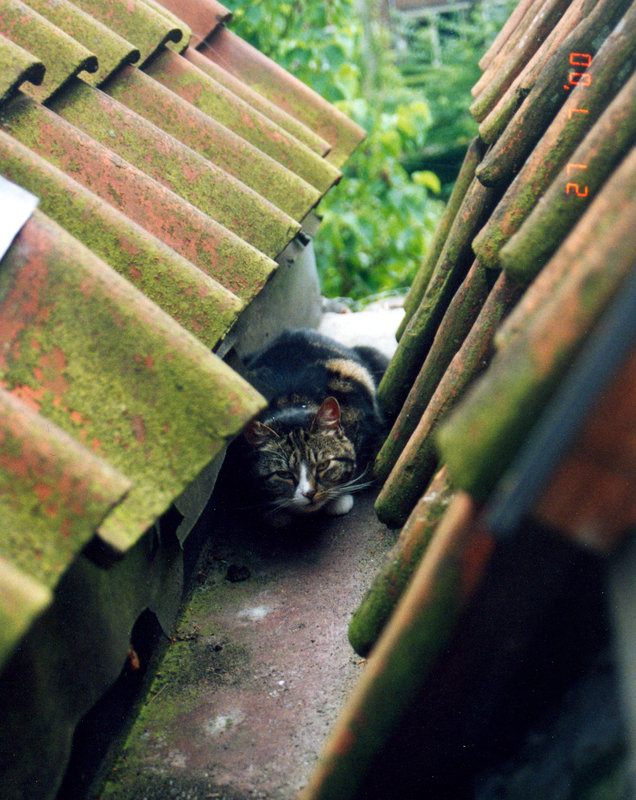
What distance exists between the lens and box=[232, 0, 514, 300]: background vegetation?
4.58 metres

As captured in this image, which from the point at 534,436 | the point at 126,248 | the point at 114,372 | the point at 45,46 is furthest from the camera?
the point at 45,46

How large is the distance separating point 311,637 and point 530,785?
0.95 metres

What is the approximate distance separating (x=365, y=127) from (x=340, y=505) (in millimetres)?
3435

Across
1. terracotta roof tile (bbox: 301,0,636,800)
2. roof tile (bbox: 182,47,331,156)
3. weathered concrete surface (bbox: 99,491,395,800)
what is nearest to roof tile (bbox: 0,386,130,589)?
terracotta roof tile (bbox: 301,0,636,800)

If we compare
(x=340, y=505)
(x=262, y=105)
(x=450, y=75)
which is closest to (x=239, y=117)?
(x=262, y=105)

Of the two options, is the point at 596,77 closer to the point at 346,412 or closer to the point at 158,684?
the point at 158,684

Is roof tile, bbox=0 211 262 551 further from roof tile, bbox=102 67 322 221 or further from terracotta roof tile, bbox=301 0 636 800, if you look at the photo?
roof tile, bbox=102 67 322 221

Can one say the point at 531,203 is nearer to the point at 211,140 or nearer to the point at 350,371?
the point at 211,140

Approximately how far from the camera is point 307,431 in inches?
105

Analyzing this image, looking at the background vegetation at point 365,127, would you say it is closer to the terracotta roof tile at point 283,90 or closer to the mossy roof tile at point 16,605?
the terracotta roof tile at point 283,90

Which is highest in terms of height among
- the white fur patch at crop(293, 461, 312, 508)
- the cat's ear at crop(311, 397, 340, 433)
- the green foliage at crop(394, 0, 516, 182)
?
the green foliage at crop(394, 0, 516, 182)

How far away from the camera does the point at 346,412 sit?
9.25 feet

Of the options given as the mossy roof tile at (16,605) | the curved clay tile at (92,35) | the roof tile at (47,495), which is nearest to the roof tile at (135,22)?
the curved clay tile at (92,35)

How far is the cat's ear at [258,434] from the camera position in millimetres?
2600
